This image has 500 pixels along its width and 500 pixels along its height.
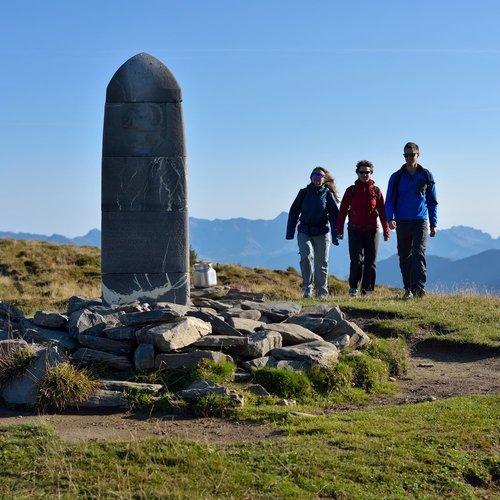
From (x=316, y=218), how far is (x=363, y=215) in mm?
960

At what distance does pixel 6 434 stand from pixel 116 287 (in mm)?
6020

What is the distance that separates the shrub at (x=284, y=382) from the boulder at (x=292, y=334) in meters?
1.30

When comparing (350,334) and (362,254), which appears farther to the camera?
(362,254)

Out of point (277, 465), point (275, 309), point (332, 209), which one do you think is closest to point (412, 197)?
point (332, 209)

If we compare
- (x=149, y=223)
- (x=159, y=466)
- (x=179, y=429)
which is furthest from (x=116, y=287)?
(x=159, y=466)

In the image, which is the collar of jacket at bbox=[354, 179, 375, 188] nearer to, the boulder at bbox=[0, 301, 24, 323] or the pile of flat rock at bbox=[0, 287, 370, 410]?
the pile of flat rock at bbox=[0, 287, 370, 410]

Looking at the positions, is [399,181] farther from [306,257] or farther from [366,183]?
[306,257]

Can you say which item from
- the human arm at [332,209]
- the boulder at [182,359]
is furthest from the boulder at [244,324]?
the human arm at [332,209]

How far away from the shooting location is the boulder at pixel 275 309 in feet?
46.0

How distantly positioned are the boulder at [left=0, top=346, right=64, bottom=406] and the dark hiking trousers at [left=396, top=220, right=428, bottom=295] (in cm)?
900

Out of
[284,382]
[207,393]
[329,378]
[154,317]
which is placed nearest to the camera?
[207,393]

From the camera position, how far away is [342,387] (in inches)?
453

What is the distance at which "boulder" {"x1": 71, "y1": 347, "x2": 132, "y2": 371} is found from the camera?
37.7ft

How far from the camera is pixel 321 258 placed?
18.5 m
